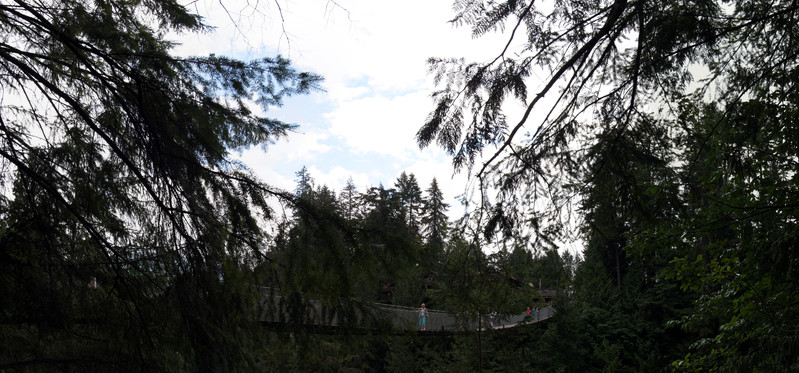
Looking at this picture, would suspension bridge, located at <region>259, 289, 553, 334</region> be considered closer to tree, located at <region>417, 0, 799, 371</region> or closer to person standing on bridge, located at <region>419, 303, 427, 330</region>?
tree, located at <region>417, 0, 799, 371</region>

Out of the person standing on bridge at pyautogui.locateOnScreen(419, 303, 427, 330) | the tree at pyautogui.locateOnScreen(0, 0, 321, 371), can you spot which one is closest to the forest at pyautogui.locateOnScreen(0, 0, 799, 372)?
the tree at pyautogui.locateOnScreen(0, 0, 321, 371)

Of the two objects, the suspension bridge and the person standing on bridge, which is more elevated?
the person standing on bridge

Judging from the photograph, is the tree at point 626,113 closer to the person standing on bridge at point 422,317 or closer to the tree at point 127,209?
the tree at point 127,209

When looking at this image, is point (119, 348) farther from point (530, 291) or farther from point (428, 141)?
point (530, 291)

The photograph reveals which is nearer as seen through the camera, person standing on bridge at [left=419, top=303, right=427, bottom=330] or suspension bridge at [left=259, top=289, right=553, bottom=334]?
suspension bridge at [left=259, top=289, right=553, bottom=334]

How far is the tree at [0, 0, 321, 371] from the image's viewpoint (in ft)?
8.07

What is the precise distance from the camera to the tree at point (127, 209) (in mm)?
2459

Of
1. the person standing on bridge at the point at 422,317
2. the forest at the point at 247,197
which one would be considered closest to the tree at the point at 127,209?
the forest at the point at 247,197

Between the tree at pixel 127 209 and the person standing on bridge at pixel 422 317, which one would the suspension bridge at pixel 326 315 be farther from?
the person standing on bridge at pixel 422 317

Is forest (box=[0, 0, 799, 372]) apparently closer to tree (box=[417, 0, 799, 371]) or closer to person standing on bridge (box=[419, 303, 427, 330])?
tree (box=[417, 0, 799, 371])

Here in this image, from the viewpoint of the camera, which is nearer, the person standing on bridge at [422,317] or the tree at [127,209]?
the tree at [127,209]

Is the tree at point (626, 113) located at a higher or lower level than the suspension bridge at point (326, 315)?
higher

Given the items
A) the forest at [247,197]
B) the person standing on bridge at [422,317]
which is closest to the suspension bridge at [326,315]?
the forest at [247,197]

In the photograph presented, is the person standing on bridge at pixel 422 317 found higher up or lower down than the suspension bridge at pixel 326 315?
higher up
